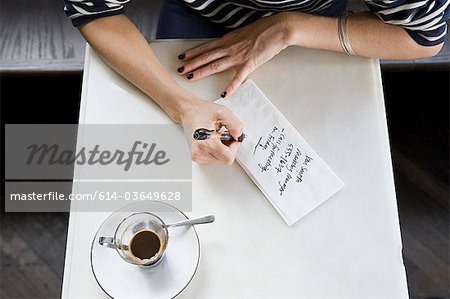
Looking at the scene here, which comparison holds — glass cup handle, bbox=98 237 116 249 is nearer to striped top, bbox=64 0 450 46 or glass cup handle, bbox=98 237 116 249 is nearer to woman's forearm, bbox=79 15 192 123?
woman's forearm, bbox=79 15 192 123

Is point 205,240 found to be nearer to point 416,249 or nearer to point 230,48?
point 230,48

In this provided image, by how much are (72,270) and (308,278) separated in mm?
353

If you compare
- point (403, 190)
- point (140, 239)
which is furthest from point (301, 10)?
point (403, 190)

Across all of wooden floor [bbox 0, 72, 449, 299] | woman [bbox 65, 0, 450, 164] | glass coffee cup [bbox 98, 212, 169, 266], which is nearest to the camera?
glass coffee cup [bbox 98, 212, 169, 266]

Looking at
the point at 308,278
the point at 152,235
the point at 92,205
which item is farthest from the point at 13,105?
the point at 308,278

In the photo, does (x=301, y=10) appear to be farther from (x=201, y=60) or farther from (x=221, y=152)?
(x=221, y=152)

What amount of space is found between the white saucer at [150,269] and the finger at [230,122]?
0.15 meters

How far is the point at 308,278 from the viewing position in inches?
35.2

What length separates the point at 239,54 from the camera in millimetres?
1044

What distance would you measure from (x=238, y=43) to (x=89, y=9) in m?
0.26

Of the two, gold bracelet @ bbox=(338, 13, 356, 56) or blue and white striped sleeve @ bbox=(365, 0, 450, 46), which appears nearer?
blue and white striped sleeve @ bbox=(365, 0, 450, 46)

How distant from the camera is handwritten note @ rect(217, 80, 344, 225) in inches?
36.9

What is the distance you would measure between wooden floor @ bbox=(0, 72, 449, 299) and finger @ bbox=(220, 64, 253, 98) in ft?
2.12

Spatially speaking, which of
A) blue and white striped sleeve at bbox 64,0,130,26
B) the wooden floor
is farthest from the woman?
the wooden floor
